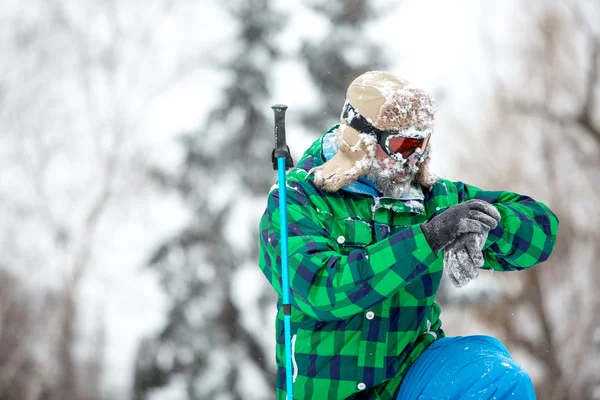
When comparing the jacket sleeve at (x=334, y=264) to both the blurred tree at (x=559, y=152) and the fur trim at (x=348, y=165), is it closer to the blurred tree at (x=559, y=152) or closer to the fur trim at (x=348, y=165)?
the fur trim at (x=348, y=165)

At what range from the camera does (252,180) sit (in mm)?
3602

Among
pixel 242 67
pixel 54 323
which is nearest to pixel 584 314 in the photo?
pixel 242 67

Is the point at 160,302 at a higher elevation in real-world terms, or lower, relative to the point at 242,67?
lower

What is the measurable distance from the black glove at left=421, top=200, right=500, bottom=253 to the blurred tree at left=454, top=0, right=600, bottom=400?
208 cm

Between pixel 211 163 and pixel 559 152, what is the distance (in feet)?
5.69

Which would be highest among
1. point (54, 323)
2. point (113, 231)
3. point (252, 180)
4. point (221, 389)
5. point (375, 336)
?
point (252, 180)

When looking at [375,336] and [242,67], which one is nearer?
[375,336]

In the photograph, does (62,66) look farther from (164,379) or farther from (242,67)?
(164,379)

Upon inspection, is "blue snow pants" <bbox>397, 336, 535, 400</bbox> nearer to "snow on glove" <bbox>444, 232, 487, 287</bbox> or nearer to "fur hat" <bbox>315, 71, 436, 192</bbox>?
"snow on glove" <bbox>444, 232, 487, 287</bbox>

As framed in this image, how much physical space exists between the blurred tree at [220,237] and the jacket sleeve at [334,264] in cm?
187

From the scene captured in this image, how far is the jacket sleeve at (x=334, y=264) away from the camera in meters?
1.46

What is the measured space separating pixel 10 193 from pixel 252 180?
4.06 feet

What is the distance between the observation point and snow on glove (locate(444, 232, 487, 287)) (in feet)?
4.92

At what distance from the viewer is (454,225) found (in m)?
1.46
